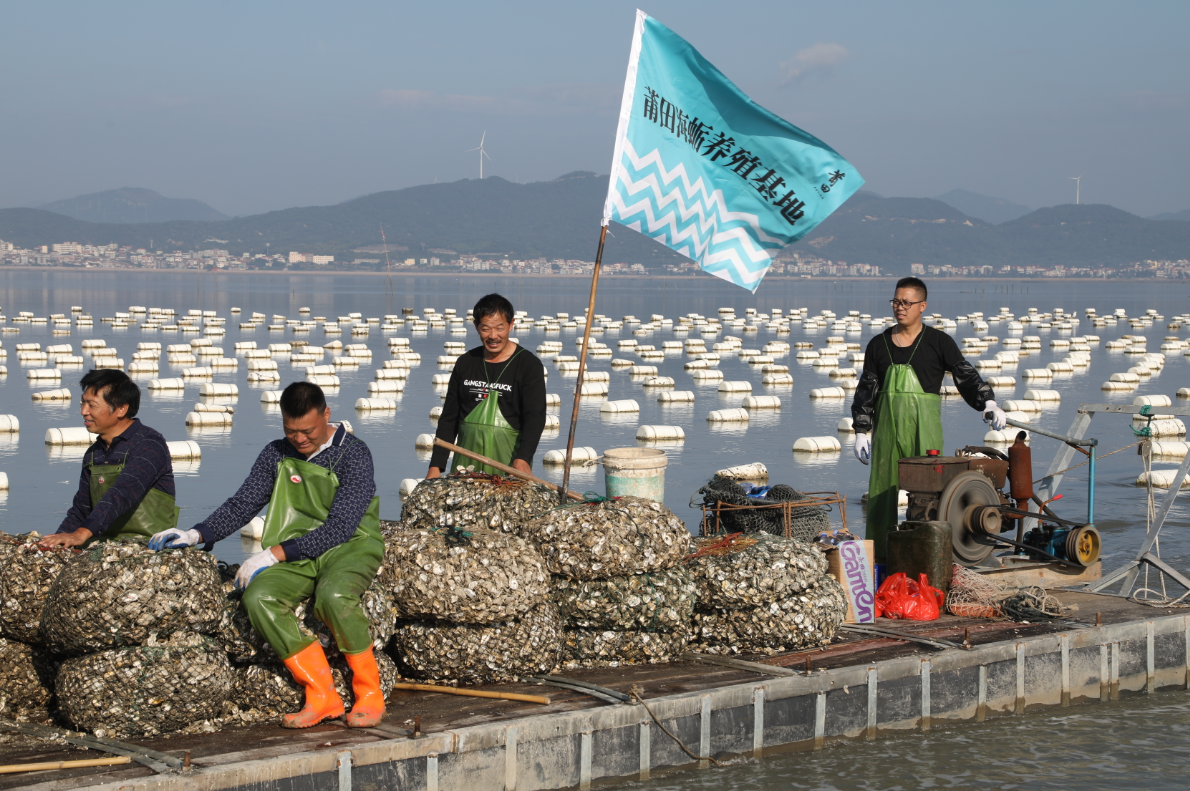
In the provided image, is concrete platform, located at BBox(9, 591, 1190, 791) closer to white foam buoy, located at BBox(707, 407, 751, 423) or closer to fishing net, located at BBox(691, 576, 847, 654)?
fishing net, located at BBox(691, 576, 847, 654)

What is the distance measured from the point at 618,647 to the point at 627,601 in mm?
390

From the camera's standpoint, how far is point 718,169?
9.64 metres

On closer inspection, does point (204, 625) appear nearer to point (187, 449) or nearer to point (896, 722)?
point (896, 722)

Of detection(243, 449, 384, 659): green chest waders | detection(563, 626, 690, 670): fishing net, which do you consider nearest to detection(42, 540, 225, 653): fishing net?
detection(243, 449, 384, 659): green chest waders

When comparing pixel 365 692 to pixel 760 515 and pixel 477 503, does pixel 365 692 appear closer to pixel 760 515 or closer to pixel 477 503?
pixel 477 503

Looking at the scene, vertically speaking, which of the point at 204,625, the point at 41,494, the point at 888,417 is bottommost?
the point at 41,494

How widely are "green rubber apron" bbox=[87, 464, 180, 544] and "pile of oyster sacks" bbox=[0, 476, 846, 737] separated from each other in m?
0.36

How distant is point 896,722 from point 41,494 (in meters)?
15.3

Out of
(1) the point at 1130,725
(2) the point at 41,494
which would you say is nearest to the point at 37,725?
(1) the point at 1130,725

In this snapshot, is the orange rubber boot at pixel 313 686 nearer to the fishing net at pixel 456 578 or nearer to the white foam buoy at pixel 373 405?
the fishing net at pixel 456 578

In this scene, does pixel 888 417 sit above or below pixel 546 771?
above

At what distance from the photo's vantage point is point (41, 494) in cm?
1956

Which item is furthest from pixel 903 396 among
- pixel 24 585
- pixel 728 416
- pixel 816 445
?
pixel 728 416

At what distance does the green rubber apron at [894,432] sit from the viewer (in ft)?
33.4
